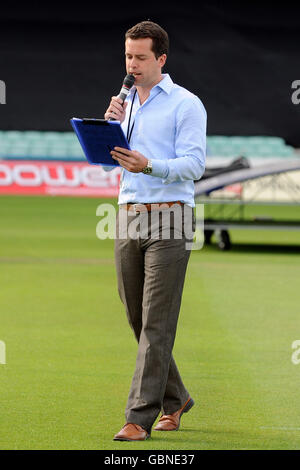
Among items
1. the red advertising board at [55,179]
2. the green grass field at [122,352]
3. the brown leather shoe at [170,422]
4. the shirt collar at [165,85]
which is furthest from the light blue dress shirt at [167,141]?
the red advertising board at [55,179]

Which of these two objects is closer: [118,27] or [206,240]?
[206,240]

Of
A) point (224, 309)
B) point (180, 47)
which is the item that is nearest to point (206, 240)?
point (224, 309)

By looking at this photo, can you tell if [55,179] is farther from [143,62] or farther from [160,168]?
[160,168]

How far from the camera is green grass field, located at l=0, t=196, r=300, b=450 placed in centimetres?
479

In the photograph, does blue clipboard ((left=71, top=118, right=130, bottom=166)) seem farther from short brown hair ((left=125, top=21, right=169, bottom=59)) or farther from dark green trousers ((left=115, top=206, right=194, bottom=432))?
short brown hair ((left=125, top=21, right=169, bottom=59))

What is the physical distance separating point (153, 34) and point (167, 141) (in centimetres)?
49

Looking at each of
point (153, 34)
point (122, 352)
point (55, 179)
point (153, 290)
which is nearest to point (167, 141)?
point (153, 34)

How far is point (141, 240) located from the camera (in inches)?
179

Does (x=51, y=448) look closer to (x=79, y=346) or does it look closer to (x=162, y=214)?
(x=162, y=214)

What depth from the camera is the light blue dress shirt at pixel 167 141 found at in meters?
4.46

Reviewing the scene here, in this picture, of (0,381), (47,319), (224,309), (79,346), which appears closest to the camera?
(0,381)

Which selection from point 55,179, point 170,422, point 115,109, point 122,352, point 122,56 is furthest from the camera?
point 122,56

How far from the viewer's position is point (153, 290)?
4.53 metres

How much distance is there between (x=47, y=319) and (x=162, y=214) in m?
3.93
